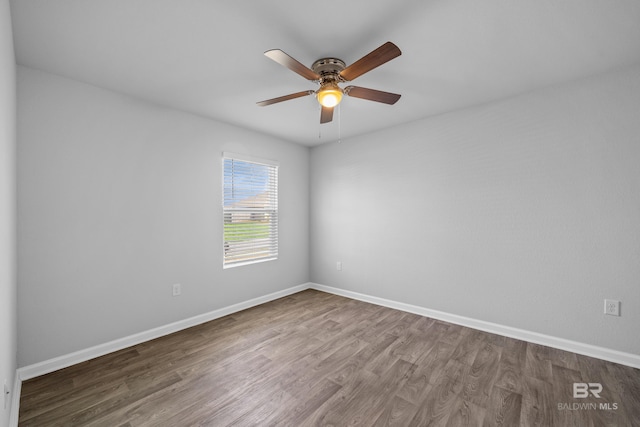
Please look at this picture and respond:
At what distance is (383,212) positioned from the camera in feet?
12.6

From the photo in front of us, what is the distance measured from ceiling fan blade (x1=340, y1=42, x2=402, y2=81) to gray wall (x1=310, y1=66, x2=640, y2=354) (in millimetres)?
1868

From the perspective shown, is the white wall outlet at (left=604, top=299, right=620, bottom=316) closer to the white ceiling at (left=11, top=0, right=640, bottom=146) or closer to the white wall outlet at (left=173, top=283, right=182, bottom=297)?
the white ceiling at (left=11, top=0, right=640, bottom=146)

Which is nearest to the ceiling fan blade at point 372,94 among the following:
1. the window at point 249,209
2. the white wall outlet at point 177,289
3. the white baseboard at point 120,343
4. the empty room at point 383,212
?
the empty room at point 383,212

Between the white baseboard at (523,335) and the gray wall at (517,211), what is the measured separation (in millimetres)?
50

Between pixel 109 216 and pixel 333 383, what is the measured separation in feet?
8.34

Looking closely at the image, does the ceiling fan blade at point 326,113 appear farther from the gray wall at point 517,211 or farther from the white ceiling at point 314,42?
the gray wall at point 517,211

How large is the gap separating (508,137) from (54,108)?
170 inches

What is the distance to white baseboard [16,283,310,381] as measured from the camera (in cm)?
215

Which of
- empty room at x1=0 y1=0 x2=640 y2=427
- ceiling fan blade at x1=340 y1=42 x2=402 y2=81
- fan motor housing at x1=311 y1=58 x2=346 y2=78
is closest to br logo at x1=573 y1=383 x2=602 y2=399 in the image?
empty room at x1=0 y1=0 x2=640 y2=427

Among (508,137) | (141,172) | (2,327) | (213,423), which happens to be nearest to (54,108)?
(141,172)

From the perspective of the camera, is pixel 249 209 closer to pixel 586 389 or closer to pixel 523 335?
pixel 523 335

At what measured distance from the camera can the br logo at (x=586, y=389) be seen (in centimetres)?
190

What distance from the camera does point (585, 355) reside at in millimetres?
2416

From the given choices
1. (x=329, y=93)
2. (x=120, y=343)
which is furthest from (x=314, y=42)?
(x=120, y=343)
